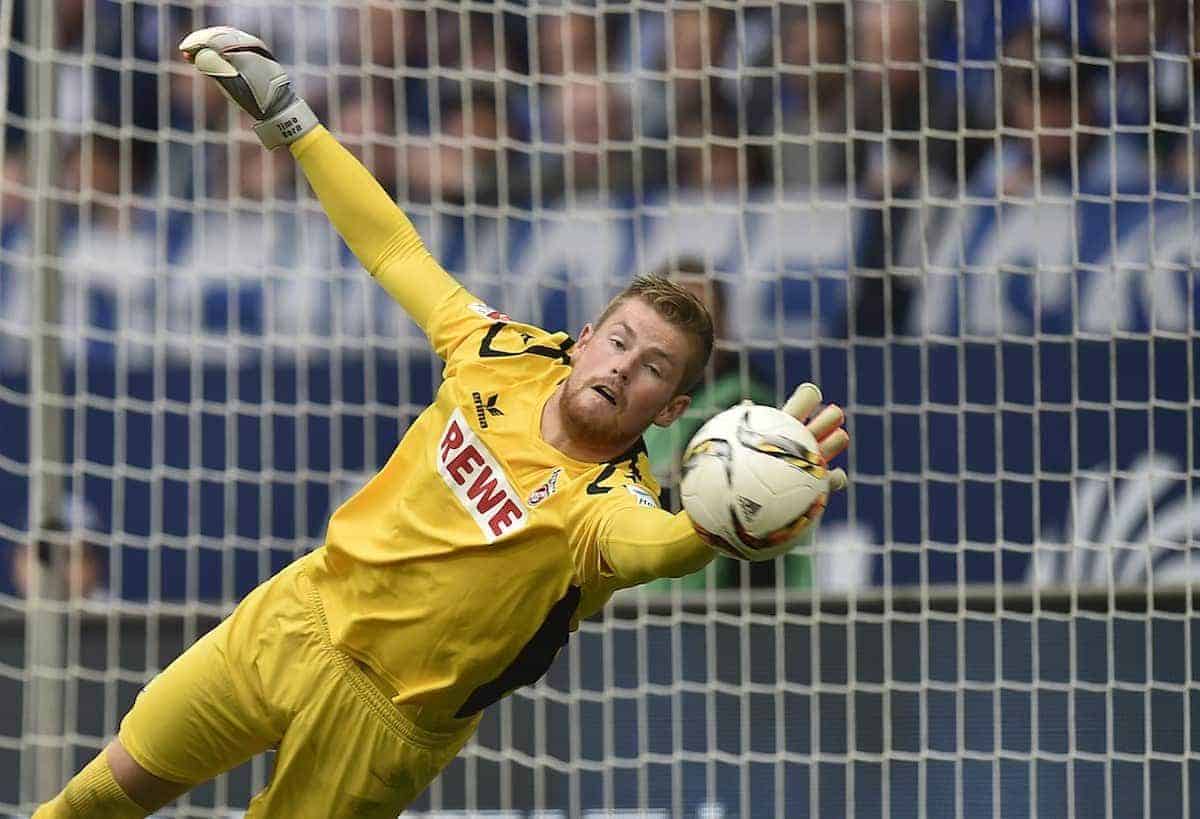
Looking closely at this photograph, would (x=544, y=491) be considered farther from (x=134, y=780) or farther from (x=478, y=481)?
(x=134, y=780)

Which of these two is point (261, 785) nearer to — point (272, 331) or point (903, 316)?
point (272, 331)

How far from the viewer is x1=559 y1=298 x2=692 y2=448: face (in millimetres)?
3457

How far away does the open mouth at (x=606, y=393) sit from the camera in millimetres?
3453

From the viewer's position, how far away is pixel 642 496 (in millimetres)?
3346

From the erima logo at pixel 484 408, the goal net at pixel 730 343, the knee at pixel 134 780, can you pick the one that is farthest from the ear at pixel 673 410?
the goal net at pixel 730 343

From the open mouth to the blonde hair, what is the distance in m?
0.15

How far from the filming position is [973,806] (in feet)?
18.2

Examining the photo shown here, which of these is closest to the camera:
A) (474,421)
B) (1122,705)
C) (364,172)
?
(474,421)

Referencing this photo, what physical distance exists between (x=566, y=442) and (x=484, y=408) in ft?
0.64

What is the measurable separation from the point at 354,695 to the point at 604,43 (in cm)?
275

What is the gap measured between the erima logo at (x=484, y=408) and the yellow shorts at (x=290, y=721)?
50 centimetres

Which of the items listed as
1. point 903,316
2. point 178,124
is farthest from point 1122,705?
point 178,124

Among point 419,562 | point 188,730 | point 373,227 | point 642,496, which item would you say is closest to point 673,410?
point 642,496

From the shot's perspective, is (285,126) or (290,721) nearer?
(290,721)
